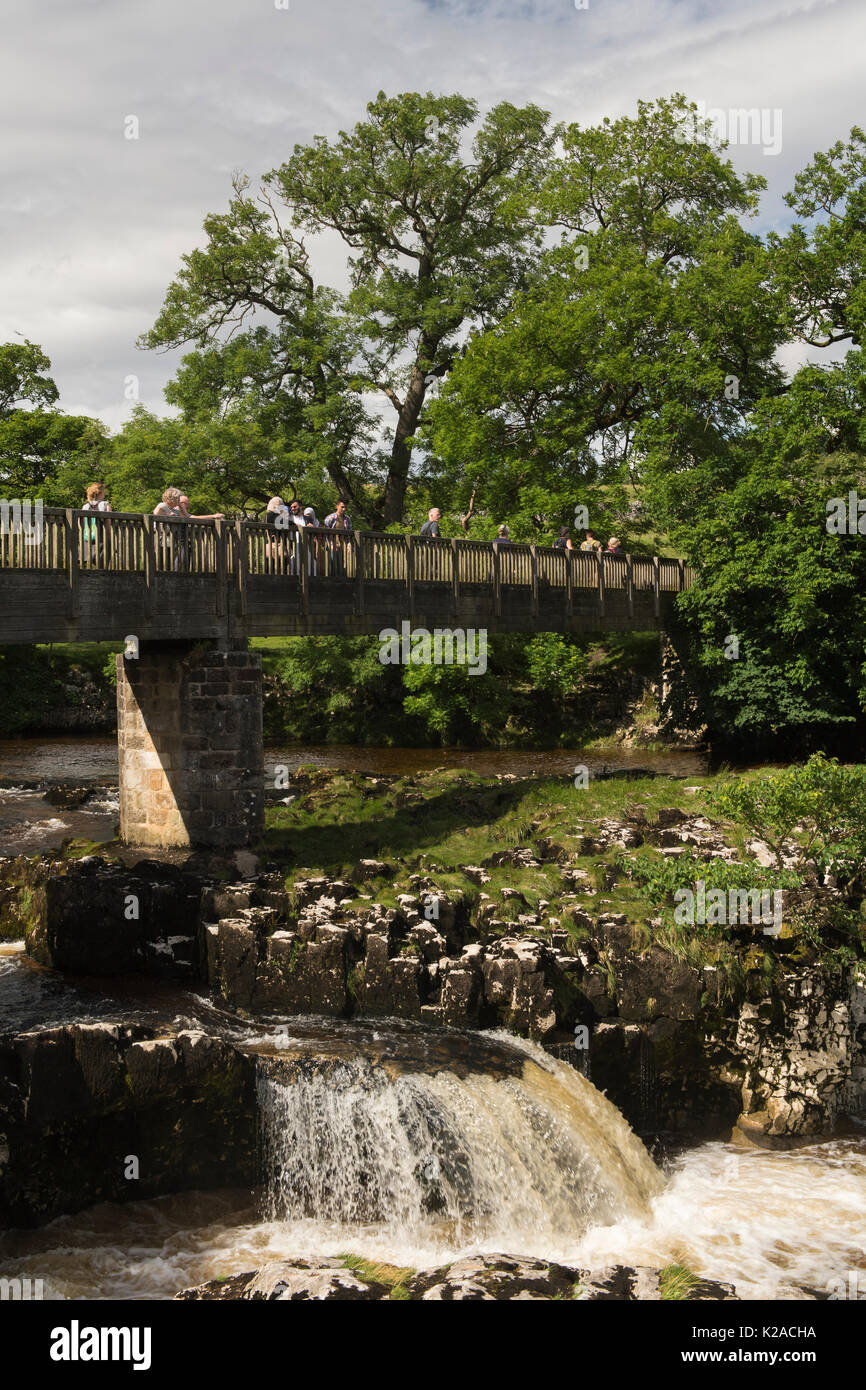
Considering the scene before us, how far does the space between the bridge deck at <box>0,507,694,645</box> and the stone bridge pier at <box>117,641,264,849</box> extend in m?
0.75

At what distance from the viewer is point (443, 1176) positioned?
41.9 feet

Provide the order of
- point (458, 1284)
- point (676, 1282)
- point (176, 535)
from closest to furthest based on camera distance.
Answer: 1. point (458, 1284)
2. point (676, 1282)
3. point (176, 535)

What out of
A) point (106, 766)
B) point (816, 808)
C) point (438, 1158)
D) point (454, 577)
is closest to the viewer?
point (438, 1158)

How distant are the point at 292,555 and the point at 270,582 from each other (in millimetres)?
873

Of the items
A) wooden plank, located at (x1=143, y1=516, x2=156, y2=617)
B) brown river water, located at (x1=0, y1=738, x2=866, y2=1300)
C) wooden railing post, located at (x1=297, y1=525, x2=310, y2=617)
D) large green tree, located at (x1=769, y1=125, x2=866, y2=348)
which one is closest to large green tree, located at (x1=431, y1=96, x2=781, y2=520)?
large green tree, located at (x1=769, y1=125, x2=866, y2=348)

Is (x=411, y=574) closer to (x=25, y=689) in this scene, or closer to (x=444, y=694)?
(x=444, y=694)

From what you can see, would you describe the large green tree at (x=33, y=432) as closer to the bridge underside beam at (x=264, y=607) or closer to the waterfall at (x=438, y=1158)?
the bridge underside beam at (x=264, y=607)

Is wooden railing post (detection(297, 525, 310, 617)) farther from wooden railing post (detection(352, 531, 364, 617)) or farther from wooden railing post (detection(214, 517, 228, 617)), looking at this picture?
Result: wooden railing post (detection(214, 517, 228, 617))

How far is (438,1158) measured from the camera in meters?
12.8

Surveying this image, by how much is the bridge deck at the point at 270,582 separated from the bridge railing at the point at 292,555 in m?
0.02

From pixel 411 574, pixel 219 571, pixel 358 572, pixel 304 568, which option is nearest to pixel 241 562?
pixel 219 571

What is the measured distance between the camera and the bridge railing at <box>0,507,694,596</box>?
1744 cm

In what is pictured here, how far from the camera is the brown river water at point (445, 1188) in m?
11.7

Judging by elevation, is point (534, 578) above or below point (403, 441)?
below
